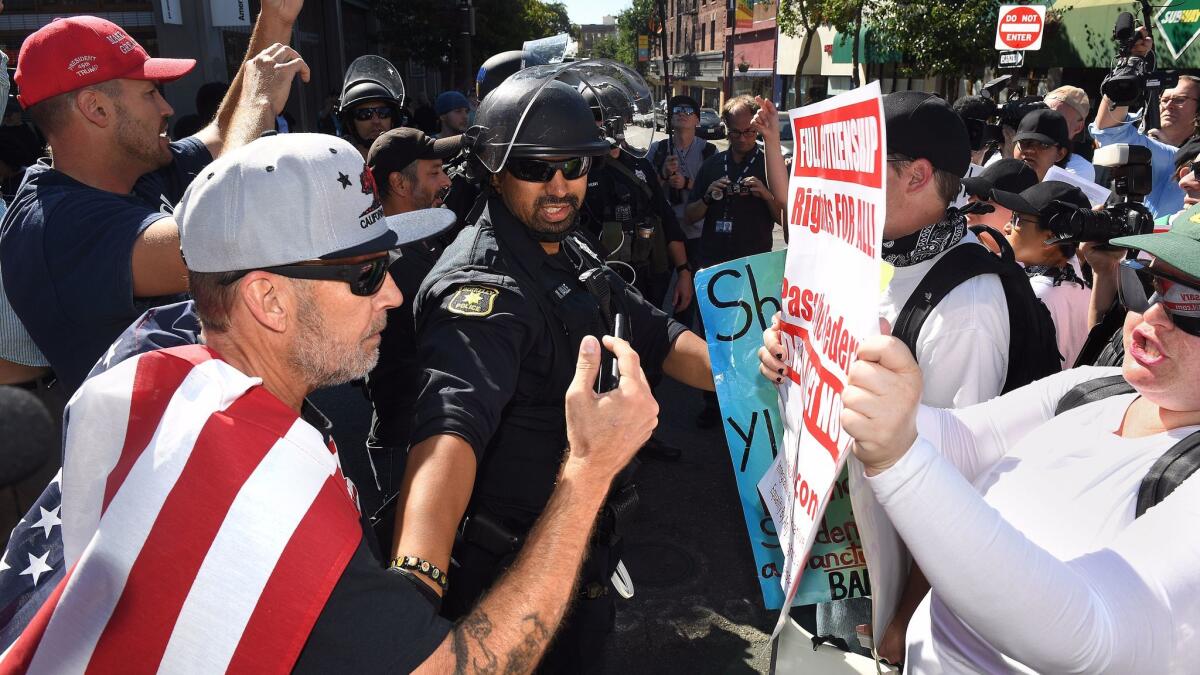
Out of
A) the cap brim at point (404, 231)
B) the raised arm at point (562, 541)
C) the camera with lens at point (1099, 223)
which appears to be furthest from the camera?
the camera with lens at point (1099, 223)

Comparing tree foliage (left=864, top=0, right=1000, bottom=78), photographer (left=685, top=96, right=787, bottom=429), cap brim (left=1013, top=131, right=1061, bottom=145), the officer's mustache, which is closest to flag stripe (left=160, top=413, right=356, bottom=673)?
the officer's mustache

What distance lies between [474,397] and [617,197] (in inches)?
156

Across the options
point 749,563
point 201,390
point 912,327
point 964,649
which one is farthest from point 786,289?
point 749,563

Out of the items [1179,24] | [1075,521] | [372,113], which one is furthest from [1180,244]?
[1179,24]

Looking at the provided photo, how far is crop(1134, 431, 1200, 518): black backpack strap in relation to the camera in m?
1.41

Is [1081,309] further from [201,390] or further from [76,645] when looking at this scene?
[76,645]

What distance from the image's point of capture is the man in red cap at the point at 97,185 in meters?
2.21

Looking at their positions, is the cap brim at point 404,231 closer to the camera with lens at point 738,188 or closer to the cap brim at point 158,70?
the cap brim at point 158,70

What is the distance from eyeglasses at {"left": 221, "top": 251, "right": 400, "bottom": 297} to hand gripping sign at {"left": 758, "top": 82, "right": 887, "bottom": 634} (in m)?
0.91

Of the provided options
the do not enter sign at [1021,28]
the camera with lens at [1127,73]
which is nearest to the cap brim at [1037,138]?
the camera with lens at [1127,73]

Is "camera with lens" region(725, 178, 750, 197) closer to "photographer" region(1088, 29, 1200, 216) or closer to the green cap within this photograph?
"photographer" region(1088, 29, 1200, 216)

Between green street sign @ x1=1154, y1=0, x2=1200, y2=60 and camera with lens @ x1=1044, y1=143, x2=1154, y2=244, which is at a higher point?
green street sign @ x1=1154, y1=0, x2=1200, y2=60

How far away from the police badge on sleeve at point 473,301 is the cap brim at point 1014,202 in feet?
7.17

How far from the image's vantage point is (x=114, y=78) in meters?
2.53
